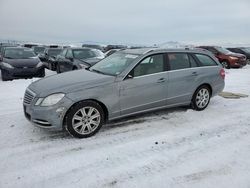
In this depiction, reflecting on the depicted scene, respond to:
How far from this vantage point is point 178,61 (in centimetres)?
573

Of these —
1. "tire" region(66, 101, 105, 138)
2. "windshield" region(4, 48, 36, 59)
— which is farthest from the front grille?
"windshield" region(4, 48, 36, 59)

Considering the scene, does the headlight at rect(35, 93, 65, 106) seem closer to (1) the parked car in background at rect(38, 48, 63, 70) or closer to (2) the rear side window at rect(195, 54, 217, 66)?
(2) the rear side window at rect(195, 54, 217, 66)

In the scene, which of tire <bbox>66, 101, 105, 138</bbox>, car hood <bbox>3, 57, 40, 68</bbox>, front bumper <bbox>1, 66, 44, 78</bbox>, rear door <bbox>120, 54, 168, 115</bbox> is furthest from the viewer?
car hood <bbox>3, 57, 40, 68</bbox>

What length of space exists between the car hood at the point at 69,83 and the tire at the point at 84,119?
325mm

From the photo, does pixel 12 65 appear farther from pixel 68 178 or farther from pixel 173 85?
pixel 68 178

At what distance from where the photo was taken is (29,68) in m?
10.6

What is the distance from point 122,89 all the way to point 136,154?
4.43 feet

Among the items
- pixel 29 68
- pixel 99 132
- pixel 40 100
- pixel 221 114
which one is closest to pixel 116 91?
pixel 99 132

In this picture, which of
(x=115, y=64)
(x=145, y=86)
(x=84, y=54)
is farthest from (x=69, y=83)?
(x=84, y=54)

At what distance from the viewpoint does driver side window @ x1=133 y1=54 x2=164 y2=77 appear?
5027 millimetres

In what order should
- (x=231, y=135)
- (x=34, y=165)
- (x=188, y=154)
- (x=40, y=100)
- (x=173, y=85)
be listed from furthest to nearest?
(x=173, y=85)
(x=231, y=135)
(x=40, y=100)
(x=188, y=154)
(x=34, y=165)

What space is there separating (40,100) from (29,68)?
6923 millimetres

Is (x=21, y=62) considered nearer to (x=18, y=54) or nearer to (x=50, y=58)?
(x=18, y=54)

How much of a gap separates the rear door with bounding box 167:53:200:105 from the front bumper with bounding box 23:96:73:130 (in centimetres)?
232
